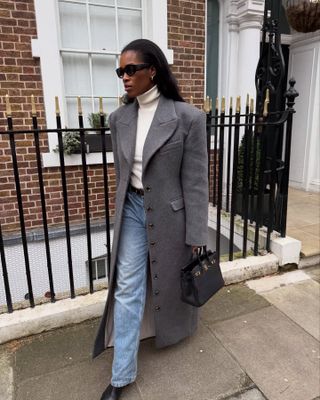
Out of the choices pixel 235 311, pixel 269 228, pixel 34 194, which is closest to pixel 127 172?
pixel 235 311

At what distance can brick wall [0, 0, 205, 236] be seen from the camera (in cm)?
384

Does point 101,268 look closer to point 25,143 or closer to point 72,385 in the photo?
point 25,143

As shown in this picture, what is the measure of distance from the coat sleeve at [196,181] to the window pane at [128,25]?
3330 mm

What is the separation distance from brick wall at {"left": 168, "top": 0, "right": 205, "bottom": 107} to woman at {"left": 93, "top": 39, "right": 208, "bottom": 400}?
10.2 ft

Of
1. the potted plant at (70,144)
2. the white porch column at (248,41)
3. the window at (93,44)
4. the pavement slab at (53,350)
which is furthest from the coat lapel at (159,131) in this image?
the white porch column at (248,41)

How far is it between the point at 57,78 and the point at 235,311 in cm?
330

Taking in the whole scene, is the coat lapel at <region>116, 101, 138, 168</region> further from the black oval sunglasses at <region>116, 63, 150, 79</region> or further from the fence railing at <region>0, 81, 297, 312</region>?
the fence railing at <region>0, 81, 297, 312</region>

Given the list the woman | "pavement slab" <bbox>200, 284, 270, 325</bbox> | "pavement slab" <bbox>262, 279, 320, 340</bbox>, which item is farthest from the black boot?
"pavement slab" <bbox>262, 279, 320, 340</bbox>

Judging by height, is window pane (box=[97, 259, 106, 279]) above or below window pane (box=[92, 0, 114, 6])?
below

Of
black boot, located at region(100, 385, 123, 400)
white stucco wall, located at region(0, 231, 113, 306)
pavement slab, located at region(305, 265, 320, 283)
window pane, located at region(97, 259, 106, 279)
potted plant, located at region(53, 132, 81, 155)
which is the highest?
potted plant, located at region(53, 132, 81, 155)

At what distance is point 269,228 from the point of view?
3.30 meters

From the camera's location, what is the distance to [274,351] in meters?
2.26

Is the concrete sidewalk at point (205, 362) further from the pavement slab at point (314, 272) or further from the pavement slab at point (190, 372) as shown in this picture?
the pavement slab at point (314, 272)

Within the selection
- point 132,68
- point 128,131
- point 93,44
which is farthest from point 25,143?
point 132,68
